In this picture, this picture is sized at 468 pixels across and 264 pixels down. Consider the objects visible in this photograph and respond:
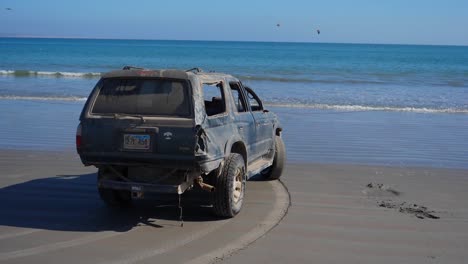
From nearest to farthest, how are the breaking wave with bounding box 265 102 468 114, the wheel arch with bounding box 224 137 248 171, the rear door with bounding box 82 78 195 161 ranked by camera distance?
the rear door with bounding box 82 78 195 161
the wheel arch with bounding box 224 137 248 171
the breaking wave with bounding box 265 102 468 114

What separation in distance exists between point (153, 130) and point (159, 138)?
4.4 inches

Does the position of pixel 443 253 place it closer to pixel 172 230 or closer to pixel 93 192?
pixel 172 230

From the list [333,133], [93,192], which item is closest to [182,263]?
[93,192]

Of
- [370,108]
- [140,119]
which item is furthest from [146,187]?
[370,108]

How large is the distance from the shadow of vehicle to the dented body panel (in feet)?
1.79

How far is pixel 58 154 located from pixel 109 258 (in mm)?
6289

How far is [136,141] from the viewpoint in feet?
20.7

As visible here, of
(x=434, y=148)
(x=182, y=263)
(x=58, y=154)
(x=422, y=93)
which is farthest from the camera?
(x=422, y=93)

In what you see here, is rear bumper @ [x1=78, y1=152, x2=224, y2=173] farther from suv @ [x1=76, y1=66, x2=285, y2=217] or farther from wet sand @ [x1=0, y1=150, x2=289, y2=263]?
wet sand @ [x1=0, y1=150, x2=289, y2=263]

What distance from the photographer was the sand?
5625 millimetres

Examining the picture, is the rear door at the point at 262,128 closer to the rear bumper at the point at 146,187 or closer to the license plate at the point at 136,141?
the rear bumper at the point at 146,187

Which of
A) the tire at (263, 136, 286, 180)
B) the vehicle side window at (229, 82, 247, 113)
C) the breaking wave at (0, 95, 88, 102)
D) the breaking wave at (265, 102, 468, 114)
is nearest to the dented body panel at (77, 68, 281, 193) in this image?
the vehicle side window at (229, 82, 247, 113)

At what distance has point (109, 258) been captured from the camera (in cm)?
542

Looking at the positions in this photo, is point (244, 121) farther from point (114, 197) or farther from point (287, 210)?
point (114, 197)
